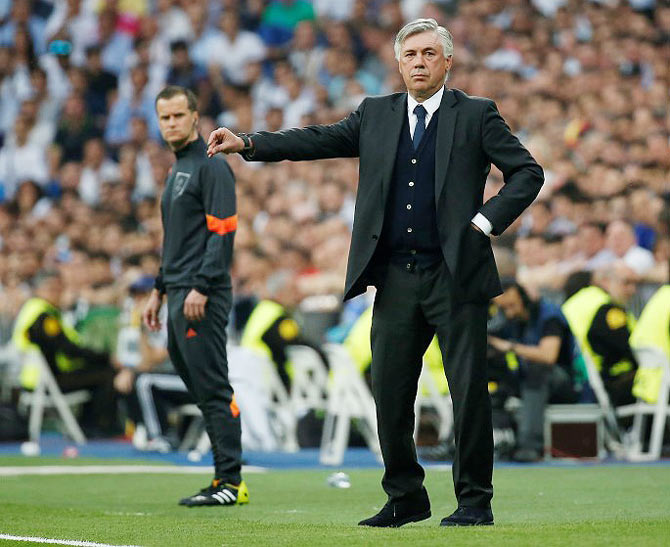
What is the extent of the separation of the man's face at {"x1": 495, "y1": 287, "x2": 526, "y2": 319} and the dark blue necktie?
594 cm

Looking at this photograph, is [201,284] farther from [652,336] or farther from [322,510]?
[652,336]

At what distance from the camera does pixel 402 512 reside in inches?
235

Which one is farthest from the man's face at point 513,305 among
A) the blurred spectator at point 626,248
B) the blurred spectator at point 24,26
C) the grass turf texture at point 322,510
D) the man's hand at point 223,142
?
the blurred spectator at point 24,26

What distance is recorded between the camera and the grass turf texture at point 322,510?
541 centimetres

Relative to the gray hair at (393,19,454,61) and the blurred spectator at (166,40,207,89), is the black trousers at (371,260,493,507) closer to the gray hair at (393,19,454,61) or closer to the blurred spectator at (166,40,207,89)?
the gray hair at (393,19,454,61)

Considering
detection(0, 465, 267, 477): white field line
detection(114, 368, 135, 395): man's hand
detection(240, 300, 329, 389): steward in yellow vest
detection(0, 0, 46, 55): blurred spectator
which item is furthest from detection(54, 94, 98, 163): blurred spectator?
detection(0, 465, 267, 477): white field line

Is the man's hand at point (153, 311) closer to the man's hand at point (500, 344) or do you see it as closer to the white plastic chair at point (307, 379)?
the man's hand at point (500, 344)

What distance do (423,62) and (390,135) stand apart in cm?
33

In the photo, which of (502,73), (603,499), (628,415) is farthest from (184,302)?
(502,73)

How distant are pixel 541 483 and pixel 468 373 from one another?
3.74 metres

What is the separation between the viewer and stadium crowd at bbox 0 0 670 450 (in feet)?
50.5

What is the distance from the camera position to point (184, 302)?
25.4 feet

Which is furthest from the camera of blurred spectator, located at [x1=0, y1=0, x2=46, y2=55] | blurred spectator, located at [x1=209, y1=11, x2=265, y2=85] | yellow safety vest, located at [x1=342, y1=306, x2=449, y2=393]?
blurred spectator, located at [x1=0, y1=0, x2=46, y2=55]

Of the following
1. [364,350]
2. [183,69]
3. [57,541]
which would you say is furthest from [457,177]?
[183,69]
